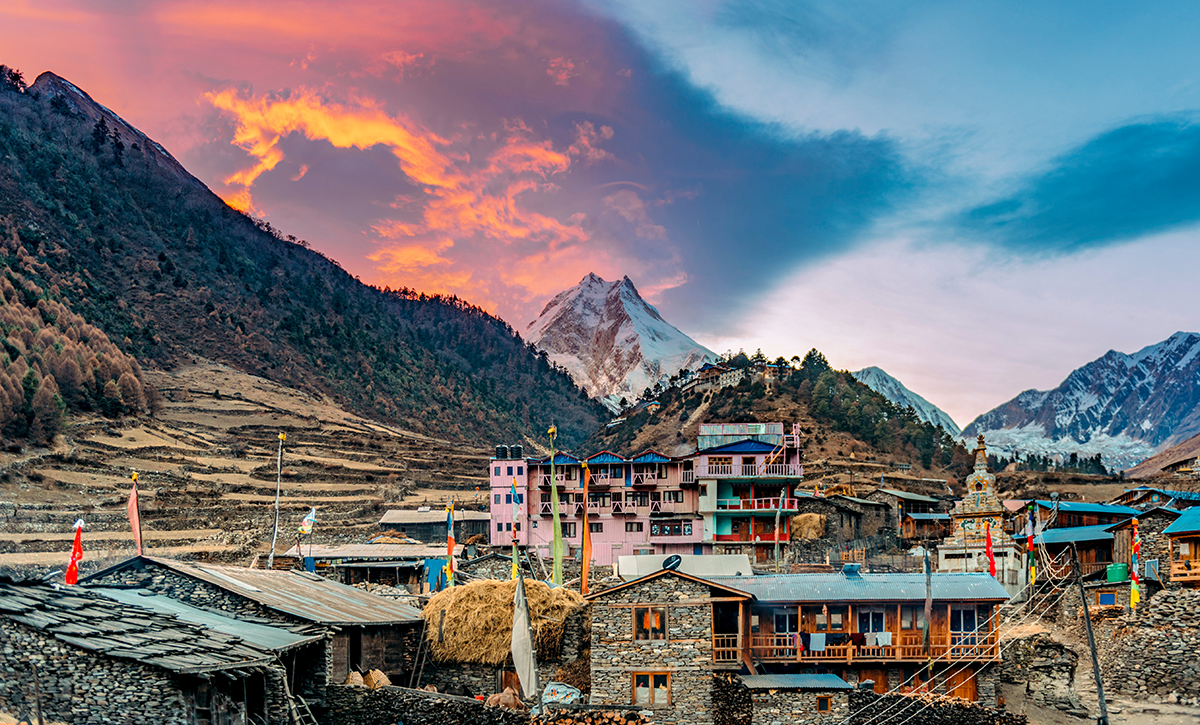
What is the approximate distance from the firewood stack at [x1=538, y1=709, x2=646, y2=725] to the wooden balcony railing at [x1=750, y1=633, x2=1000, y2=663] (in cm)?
691

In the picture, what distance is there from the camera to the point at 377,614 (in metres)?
35.5

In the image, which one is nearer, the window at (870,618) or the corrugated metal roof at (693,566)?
the window at (870,618)

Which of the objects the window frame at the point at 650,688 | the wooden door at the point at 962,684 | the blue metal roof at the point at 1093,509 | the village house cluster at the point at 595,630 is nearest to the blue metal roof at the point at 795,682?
the village house cluster at the point at 595,630

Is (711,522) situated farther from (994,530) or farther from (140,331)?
(140,331)

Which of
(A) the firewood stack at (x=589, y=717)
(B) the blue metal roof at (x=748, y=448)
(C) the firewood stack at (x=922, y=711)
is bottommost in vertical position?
(C) the firewood stack at (x=922, y=711)

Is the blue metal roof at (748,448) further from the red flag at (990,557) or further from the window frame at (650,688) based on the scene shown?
the window frame at (650,688)

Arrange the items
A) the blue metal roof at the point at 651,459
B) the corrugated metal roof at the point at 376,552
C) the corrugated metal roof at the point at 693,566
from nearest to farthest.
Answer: the corrugated metal roof at the point at 693,566, the corrugated metal roof at the point at 376,552, the blue metal roof at the point at 651,459

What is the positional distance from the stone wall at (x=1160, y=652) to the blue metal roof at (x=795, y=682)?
11915 millimetres

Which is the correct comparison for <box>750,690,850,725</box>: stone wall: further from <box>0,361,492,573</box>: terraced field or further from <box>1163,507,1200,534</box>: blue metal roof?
<box>0,361,492,573</box>: terraced field

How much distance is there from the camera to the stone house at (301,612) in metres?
28.9

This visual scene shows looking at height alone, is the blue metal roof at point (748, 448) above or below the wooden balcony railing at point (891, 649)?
above

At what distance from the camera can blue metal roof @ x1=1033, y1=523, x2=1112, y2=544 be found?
4831 centimetres

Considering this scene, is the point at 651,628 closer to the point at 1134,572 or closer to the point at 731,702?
the point at 731,702

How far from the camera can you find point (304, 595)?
3481 centimetres
